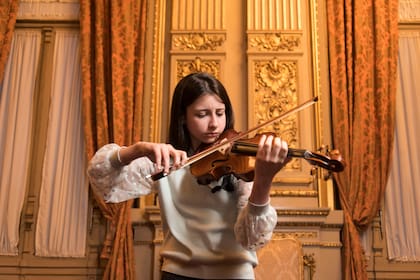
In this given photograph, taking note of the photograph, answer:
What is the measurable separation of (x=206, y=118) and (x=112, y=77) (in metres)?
2.20

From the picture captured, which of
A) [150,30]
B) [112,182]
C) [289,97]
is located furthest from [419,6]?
[112,182]

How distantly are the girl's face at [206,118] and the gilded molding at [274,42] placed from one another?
2.19 m

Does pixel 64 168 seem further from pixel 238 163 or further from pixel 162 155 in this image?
pixel 162 155

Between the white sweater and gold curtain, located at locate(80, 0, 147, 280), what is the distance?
75.3 inches

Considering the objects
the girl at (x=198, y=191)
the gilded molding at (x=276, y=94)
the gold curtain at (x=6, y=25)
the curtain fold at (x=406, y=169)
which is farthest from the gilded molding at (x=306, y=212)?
the gold curtain at (x=6, y=25)

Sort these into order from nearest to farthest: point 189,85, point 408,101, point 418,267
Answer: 1. point 189,85
2. point 418,267
3. point 408,101

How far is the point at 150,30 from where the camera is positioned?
377 cm

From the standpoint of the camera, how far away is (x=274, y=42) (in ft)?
11.9

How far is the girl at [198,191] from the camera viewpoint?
123cm

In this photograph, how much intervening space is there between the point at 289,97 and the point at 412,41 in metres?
1.08

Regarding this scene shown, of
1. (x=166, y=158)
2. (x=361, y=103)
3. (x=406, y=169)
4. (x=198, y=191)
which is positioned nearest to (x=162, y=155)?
(x=166, y=158)

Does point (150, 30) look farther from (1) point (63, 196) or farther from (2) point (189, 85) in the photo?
(2) point (189, 85)

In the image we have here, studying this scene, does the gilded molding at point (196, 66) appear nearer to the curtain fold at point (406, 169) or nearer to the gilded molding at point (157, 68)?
the gilded molding at point (157, 68)

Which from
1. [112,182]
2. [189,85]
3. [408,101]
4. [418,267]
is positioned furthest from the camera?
[408,101]
